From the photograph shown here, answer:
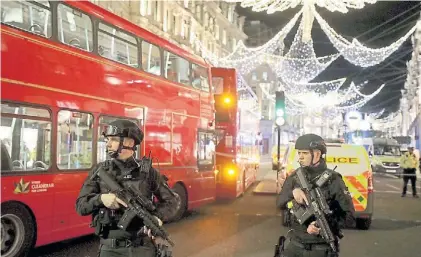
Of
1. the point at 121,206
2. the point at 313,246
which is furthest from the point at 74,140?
the point at 313,246

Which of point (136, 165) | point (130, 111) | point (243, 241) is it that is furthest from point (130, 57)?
point (136, 165)

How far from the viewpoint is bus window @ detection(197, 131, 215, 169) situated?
12955 millimetres

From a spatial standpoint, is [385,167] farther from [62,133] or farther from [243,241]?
[62,133]

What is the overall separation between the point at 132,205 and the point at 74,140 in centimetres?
490

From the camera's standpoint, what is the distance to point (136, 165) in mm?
3848

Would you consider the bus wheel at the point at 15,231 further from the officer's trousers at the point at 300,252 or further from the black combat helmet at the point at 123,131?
the officer's trousers at the point at 300,252

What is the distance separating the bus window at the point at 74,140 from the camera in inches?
307

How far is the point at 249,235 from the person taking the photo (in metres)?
9.73

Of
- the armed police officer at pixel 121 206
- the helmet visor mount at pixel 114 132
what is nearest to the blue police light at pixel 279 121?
the armed police officer at pixel 121 206

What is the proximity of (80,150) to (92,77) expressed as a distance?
1.29 m

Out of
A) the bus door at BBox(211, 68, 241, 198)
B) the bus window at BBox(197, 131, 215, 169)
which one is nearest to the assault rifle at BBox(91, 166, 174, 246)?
the bus window at BBox(197, 131, 215, 169)

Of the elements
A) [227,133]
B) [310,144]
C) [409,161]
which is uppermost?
[227,133]

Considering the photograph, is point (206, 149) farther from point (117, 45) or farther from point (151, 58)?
point (117, 45)

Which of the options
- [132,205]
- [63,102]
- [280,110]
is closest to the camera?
[132,205]
